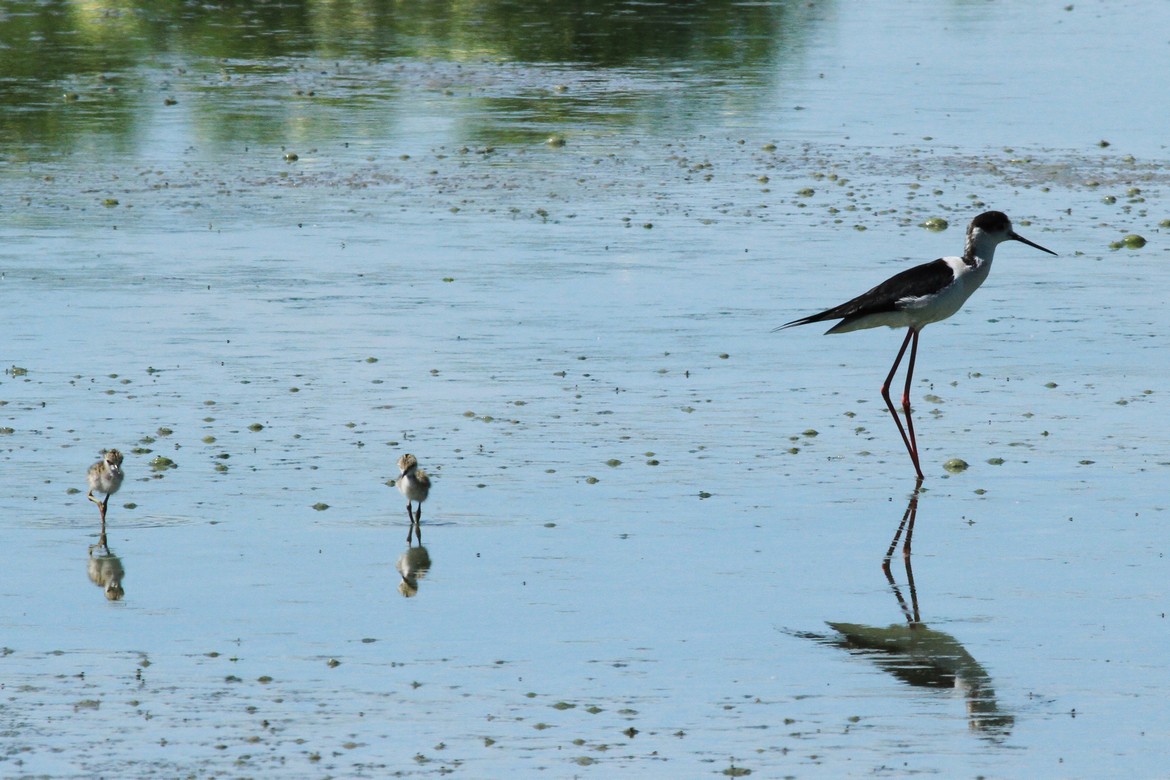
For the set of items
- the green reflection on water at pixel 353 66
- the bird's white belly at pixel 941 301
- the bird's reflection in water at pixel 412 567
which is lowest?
the bird's reflection in water at pixel 412 567

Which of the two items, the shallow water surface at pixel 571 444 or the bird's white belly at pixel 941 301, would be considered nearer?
the shallow water surface at pixel 571 444

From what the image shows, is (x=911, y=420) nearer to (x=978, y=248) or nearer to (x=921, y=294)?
(x=921, y=294)

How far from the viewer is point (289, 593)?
10.7m

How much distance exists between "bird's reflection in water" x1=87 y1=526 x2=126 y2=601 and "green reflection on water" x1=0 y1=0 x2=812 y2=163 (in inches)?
577

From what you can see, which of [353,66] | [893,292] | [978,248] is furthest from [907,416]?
[353,66]

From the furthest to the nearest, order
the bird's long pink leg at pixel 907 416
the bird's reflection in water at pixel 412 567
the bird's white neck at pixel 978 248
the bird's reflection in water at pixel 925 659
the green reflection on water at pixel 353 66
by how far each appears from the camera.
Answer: the green reflection on water at pixel 353 66, the bird's white neck at pixel 978 248, the bird's long pink leg at pixel 907 416, the bird's reflection in water at pixel 412 567, the bird's reflection in water at pixel 925 659

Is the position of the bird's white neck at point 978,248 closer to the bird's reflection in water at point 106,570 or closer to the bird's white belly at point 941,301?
the bird's white belly at point 941,301

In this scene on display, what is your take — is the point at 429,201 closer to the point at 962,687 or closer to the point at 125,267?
the point at 125,267

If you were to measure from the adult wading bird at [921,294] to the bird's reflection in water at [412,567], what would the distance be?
3.56 metres

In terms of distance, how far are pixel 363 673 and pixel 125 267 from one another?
1042 centimetres

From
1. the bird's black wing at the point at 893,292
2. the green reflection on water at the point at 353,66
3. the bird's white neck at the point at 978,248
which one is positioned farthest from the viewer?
the green reflection on water at the point at 353,66

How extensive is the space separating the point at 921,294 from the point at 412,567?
14.8 ft

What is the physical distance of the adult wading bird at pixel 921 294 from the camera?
546 inches

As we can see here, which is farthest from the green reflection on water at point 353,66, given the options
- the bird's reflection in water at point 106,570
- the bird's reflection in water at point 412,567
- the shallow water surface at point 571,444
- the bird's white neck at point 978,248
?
the bird's reflection in water at point 412,567
